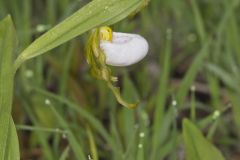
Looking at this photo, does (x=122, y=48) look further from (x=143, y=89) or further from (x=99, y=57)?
(x=143, y=89)

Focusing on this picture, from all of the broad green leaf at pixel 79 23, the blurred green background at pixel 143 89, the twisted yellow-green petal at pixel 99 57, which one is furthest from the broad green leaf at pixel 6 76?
the blurred green background at pixel 143 89

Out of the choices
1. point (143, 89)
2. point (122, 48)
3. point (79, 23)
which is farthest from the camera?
point (143, 89)

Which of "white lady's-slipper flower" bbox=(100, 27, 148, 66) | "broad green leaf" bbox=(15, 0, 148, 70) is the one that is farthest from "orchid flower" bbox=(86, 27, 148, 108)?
"broad green leaf" bbox=(15, 0, 148, 70)

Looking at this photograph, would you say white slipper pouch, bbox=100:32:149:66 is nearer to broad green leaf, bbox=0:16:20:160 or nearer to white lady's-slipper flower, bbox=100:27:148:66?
white lady's-slipper flower, bbox=100:27:148:66

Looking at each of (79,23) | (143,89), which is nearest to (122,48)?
(79,23)

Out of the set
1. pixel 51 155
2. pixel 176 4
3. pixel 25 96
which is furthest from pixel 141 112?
pixel 176 4

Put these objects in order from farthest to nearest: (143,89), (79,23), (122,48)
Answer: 1. (143,89)
2. (122,48)
3. (79,23)
